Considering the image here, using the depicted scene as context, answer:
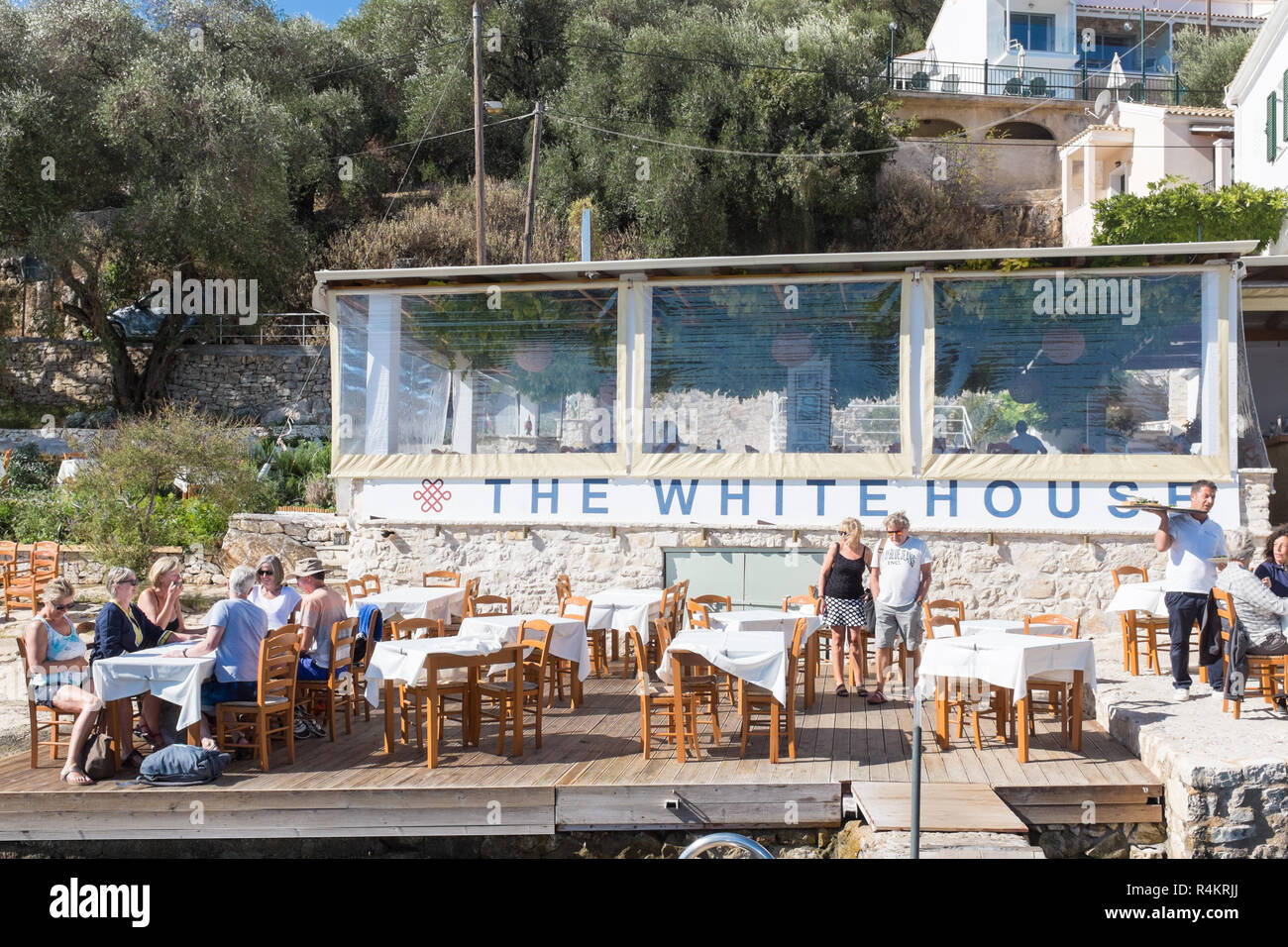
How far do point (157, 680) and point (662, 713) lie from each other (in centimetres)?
343

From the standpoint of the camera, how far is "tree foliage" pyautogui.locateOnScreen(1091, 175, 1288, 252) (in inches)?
731

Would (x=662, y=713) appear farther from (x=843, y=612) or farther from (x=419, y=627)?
(x=419, y=627)

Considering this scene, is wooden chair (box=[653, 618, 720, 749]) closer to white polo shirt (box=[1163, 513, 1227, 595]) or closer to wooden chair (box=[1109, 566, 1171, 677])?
white polo shirt (box=[1163, 513, 1227, 595])

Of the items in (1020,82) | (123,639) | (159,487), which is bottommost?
(123,639)

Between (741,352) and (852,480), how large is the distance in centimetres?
174

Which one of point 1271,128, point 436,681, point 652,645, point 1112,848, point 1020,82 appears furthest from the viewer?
point 1020,82

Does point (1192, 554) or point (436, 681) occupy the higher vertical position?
point (1192, 554)

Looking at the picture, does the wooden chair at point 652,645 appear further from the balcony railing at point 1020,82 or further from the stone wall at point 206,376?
the balcony railing at point 1020,82

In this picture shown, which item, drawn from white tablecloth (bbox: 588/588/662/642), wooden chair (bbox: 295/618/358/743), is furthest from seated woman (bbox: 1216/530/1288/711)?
wooden chair (bbox: 295/618/358/743)

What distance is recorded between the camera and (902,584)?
7789mm

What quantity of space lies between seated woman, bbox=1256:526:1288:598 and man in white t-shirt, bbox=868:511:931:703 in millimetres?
2184

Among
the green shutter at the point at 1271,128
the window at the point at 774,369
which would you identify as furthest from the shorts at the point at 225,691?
the green shutter at the point at 1271,128

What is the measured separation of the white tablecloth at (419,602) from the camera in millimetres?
9180

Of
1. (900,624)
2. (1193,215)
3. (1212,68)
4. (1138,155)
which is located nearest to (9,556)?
(900,624)
